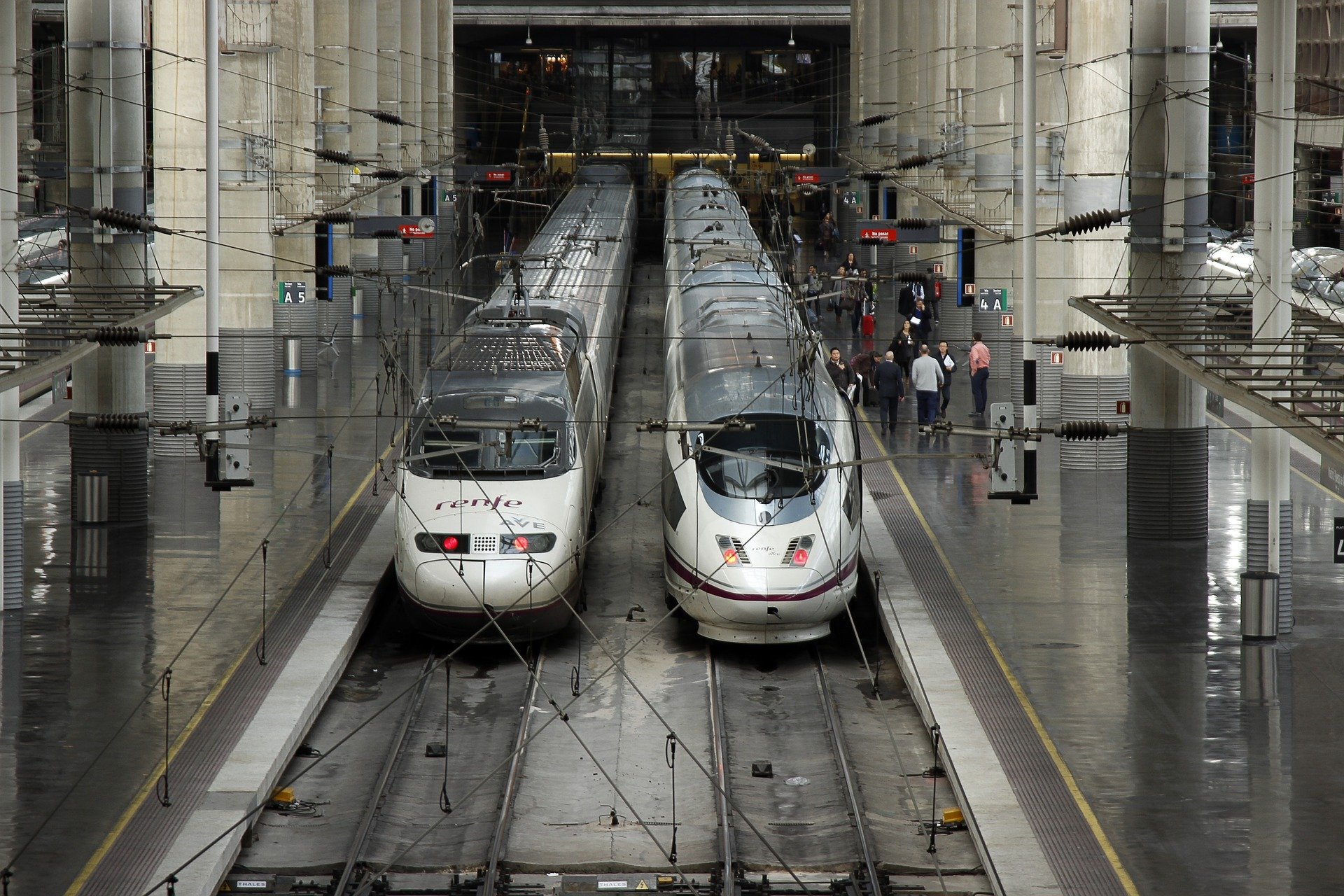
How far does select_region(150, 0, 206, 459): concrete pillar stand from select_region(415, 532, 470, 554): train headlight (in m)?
11.8

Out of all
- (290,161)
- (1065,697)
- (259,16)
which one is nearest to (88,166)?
(259,16)

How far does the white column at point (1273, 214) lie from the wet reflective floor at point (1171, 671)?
1530 mm

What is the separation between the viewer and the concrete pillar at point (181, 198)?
29.4 metres

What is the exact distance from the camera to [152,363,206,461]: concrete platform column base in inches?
1174

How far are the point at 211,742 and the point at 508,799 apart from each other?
2767 mm

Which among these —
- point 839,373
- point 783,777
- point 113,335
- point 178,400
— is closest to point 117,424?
point 113,335

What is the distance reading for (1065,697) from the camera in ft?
56.2

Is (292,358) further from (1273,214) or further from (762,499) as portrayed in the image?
(1273,214)

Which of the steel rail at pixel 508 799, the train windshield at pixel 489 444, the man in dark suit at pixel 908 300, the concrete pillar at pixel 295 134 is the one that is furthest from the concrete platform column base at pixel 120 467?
the man in dark suit at pixel 908 300

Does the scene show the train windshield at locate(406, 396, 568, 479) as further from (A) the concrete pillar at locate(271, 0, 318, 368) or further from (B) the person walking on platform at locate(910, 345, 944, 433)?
(A) the concrete pillar at locate(271, 0, 318, 368)

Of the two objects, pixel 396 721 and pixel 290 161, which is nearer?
pixel 396 721

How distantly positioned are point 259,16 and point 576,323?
1123 centimetres

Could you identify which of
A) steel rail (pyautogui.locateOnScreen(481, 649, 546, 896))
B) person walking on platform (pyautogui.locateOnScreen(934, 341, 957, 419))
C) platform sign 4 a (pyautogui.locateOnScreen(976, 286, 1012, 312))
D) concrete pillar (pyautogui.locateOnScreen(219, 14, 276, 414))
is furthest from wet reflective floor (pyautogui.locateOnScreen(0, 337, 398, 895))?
platform sign 4 a (pyautogui.locateOnScreen(976, 286, 1012, 312))

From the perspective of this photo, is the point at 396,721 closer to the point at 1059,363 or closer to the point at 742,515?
the point at 742,515
